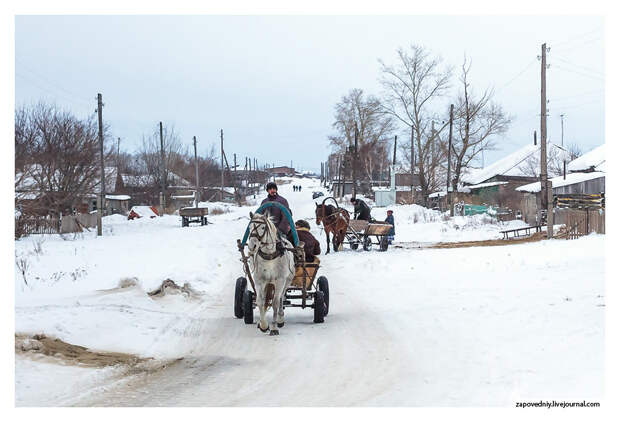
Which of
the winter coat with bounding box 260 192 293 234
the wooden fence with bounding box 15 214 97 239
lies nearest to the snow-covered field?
the winter coat with bounding box 260 192 293 234

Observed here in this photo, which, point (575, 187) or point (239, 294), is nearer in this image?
point (239, 294)

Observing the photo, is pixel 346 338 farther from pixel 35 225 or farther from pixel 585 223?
pixel 35 225

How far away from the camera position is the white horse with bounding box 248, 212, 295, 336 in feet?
28.9

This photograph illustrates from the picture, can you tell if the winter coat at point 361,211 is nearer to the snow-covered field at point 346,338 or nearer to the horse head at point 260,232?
the snow-covered field at point 346,338

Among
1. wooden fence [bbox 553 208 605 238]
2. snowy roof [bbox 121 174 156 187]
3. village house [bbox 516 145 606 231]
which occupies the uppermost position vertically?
snowy roof [bbox 121 174 156 187]

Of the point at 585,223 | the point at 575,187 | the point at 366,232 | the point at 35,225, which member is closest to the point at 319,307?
the point at 366,232

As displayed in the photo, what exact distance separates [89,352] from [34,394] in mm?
1752

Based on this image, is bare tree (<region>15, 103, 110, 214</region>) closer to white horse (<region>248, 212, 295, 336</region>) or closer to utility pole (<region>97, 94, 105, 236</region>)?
utility pole (<region>97, 94, 105, 236</region>)

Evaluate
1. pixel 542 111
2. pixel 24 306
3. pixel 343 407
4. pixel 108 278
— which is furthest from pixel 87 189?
pixel 343 407

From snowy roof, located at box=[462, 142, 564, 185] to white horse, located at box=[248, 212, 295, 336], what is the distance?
5901cm

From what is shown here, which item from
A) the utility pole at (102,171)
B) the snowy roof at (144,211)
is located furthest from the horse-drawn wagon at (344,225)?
the snowy roof at (144,211)

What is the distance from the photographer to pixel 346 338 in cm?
891

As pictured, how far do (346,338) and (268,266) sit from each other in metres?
1.57

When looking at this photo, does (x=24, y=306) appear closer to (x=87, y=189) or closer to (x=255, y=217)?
(x=255, y=217)
